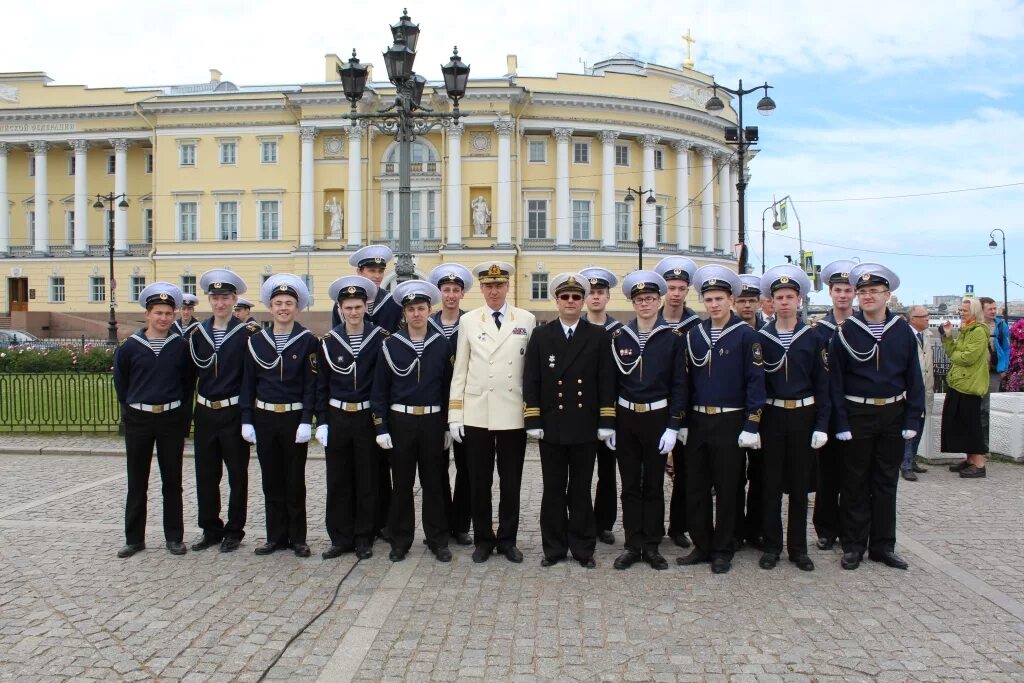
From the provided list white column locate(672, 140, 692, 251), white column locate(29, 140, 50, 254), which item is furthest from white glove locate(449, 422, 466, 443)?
white column locate(29, 140, 50, 254)

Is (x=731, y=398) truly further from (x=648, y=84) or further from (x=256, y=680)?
(x=648, y=84)

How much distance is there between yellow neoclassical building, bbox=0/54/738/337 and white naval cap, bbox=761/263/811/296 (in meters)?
43.8

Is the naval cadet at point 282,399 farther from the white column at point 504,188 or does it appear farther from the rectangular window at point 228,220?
the rectangular window at point 228,220

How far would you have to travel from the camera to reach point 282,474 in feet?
23.5

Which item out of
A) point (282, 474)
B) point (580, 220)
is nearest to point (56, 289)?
point (580, 220)

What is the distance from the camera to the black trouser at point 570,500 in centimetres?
679

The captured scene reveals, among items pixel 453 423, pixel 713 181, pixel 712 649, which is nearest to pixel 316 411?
pixel 453 423

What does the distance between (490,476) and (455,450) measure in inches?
22.3

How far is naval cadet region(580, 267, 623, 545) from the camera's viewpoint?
7.29 metres

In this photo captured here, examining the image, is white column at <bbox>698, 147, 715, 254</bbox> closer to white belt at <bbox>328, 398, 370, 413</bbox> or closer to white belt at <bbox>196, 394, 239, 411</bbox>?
white belt at <bbox>328, 398, 370, 413</bbox>

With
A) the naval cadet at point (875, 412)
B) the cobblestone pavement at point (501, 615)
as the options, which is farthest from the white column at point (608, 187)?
the naval cadet at point (875, 412)

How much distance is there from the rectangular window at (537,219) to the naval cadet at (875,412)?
48.6 meters

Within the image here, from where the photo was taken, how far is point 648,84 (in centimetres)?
5581

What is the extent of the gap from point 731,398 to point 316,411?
3.45m
